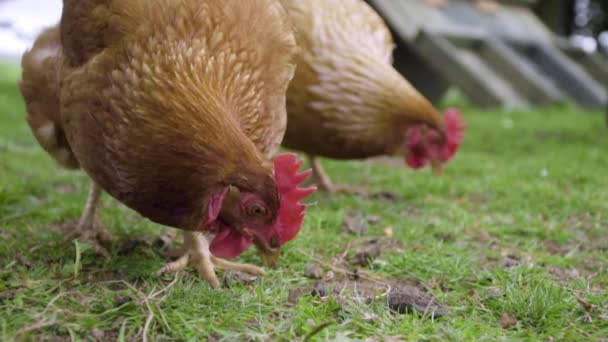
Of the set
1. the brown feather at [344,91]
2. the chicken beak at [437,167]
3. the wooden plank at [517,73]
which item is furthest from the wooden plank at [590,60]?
the brown feather at [344,91]

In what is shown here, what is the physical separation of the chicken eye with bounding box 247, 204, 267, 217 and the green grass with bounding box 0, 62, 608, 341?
0.98 ft

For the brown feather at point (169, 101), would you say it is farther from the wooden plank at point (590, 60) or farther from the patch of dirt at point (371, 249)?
the wooden plank at point (590, 60)

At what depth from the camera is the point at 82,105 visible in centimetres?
192

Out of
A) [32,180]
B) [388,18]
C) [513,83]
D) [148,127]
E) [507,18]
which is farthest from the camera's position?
[507,18]

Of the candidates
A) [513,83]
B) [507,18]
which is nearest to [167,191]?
[513,83]

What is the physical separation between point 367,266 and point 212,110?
97cm

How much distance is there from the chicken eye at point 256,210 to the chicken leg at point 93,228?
86cm

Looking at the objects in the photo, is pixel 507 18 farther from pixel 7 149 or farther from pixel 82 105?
pixel 82 105

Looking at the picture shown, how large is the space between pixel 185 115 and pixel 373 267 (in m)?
1.02

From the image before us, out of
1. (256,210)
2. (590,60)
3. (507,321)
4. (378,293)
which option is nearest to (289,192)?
(256,210)

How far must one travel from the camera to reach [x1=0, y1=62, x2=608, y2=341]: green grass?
1735mm

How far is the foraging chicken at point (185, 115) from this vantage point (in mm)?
1758

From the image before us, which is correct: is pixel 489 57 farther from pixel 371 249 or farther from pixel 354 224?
pixel 371 249

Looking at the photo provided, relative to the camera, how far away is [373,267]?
7.75 ft
